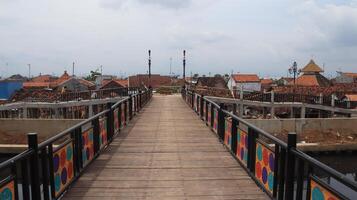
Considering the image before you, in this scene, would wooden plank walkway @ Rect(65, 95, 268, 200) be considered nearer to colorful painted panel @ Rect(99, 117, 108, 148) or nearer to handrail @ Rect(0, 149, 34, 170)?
colorful painted panel @ Rect(99, 117, 108, 148)

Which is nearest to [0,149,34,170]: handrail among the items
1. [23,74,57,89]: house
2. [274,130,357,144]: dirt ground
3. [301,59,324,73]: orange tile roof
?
[274,130,357,144]: dirt ground

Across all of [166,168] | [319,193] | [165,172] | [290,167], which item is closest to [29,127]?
[166,168]

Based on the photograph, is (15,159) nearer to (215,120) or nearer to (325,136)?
(215,120)

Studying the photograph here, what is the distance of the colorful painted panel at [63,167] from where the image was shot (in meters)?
5.43

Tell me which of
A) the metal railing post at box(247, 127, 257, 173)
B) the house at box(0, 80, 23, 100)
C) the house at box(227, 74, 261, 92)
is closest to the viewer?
the metal railing post at box(247, 127, 257, 173)

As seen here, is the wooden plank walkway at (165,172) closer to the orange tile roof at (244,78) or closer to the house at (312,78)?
the house at (312,78)

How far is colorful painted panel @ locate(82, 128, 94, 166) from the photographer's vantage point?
7.18 metres

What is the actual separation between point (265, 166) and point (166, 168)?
8.06 ft

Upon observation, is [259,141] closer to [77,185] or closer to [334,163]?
[77,185]

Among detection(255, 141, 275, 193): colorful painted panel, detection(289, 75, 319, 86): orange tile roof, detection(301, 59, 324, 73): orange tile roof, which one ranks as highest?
detection(301, 59, 324, 73): orange tile roof

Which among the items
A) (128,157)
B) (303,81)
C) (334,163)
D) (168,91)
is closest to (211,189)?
(128,157)

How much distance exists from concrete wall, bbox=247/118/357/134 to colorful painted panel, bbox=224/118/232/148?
17.7 meters

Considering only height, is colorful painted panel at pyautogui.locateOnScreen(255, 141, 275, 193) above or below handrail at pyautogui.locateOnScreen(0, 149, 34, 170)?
below

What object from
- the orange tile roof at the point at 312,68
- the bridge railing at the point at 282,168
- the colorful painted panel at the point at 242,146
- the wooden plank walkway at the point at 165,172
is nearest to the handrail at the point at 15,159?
the wooden plank walkway at the point at 165,172
